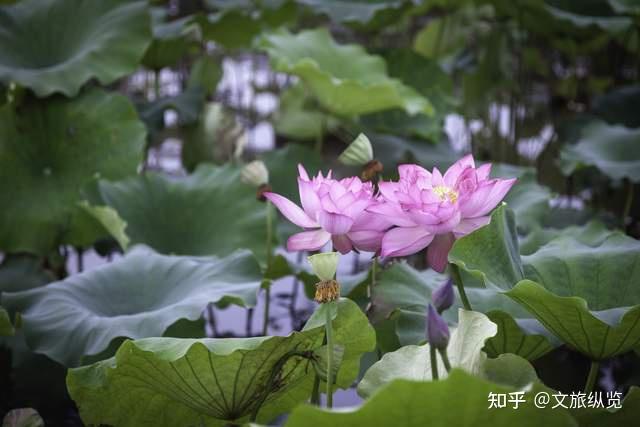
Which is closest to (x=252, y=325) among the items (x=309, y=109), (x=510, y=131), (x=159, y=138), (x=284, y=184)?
(x=284, y=184)

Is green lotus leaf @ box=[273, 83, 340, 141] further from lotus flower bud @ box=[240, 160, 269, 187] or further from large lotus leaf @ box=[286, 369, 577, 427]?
large lotus leaf @ box=[286, 369, 577, 427]

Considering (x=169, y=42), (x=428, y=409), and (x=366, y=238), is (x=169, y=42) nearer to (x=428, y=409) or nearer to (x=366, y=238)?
(x=366, y=238)

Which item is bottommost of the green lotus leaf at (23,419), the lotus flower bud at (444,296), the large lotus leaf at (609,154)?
the large lotus leaf at (609,154)

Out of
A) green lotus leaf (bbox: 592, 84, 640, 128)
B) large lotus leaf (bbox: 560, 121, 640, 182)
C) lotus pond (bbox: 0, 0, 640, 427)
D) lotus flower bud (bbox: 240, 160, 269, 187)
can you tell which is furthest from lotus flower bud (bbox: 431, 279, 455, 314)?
green lotus leaf (bbox: 592, 84, 640, 128)

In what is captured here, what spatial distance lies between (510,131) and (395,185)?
2.43 meters

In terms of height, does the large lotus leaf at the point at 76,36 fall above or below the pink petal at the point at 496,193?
below

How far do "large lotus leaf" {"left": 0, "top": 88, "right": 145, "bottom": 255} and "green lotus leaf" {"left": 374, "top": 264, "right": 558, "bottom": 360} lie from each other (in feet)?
3.25

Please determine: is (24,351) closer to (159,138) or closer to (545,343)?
(545,343)

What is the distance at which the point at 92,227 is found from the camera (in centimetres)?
210

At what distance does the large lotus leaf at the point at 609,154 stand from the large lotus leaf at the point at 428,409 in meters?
1.32

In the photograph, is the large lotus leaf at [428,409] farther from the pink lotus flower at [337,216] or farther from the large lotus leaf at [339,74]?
the large lotus leaf at [339,74]

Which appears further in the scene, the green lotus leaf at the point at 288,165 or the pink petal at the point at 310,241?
the green lotus leaf at the point at 288,165

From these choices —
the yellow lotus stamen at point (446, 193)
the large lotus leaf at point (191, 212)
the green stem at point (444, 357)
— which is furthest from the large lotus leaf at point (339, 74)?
the green stem at point (444, 357)

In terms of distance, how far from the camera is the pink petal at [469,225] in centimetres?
90
